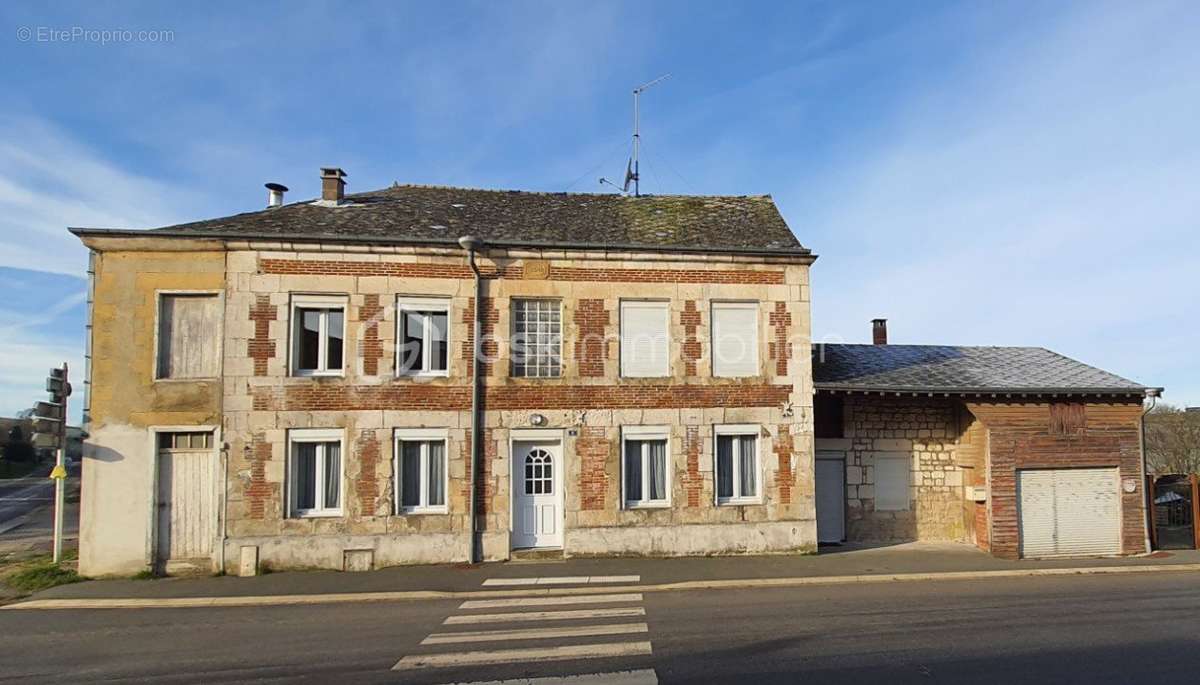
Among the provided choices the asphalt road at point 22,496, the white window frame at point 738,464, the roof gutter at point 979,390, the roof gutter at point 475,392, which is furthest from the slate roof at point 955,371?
the asphalt road at point 22,496

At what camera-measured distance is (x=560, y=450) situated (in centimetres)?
1316

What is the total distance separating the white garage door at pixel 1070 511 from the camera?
13.6m

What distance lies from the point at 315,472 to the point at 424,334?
3.10 meters

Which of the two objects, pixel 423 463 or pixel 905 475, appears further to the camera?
pixel 905 475

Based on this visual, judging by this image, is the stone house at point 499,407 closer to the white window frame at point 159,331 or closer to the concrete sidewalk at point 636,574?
the white window frame at point 159,331

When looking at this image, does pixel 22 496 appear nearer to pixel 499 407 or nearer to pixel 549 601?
pixel 499 407

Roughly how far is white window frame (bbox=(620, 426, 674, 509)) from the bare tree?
936 inches

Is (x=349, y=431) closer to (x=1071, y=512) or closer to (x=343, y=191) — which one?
(x=343, y=191)

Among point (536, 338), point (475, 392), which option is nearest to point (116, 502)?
point (475, 392)

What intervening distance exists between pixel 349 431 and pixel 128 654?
5.15 metres

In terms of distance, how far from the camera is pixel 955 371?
14.8m

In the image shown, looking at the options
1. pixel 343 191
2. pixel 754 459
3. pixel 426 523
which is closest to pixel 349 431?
pixel 426 523

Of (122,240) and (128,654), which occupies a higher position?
(122,240)

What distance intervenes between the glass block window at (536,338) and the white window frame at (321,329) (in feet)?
9.97
